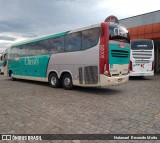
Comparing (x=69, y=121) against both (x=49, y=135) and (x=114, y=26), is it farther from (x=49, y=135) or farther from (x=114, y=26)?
(x=114, y=26)

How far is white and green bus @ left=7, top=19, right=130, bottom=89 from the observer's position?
28.6ft

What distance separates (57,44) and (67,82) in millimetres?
2281

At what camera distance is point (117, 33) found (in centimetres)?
910

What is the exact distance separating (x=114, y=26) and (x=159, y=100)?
12.3 ft

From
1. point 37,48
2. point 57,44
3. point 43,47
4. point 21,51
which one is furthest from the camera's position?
point 21,51

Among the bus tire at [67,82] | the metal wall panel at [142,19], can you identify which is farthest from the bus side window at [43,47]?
the metal wall panel at [142,19]

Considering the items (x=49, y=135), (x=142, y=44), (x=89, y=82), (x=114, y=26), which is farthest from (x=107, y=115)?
(x=142, y=44)

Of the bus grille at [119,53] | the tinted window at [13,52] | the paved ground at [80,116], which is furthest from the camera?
the tinted window at [13,52]

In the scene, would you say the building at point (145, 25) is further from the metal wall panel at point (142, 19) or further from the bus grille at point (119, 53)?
the bus grille at point (119, 53)

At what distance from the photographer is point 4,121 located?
537cm

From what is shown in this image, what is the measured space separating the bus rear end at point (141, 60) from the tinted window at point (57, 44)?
6.38 meters

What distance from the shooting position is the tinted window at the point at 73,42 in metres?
9.85

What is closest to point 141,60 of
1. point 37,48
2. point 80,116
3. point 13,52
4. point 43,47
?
point 43,47

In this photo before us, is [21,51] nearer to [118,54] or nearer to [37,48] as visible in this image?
[37,48]
